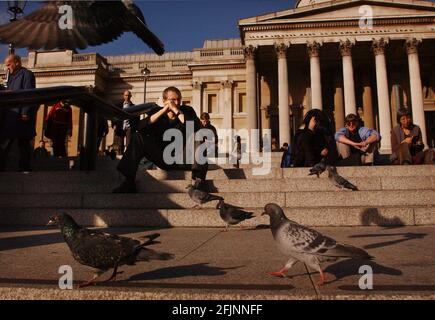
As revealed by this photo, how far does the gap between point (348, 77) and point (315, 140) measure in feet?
83.0

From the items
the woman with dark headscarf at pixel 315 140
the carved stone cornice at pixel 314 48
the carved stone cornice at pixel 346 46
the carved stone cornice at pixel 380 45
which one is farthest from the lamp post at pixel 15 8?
the carved stone cornice at pixel 380 45

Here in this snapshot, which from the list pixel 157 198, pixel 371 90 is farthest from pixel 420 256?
pixel 371 90

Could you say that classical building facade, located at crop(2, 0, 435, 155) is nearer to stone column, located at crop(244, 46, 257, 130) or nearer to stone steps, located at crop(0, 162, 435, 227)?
stone column, located at crop(244, 46, 257, 130)

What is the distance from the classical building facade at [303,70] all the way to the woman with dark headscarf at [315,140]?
17.5 m

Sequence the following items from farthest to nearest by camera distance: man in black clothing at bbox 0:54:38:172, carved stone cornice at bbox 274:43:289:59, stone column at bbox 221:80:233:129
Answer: stone column at bbox 221:80:233:129 → carved stone cornice at bbox 274:43:289:59 → man in black clothing at bbox 0:54:38:172

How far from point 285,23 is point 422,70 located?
15.1 meters

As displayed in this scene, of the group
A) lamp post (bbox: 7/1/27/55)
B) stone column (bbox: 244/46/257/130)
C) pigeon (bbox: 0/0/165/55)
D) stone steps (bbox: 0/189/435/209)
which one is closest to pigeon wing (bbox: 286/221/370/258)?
pigeon (bbox: 0/0/165/55)

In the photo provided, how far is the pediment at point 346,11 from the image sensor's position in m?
30.5

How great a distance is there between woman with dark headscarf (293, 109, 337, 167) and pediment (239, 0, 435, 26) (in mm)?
26052

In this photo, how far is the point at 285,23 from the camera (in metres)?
31.4

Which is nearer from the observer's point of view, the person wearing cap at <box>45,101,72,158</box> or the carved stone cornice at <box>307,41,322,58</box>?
the person wearing cap at <box>45,101,72,158</box>

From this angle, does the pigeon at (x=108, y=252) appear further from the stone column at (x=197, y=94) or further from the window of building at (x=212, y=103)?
the window of building at (x=212, y=103)

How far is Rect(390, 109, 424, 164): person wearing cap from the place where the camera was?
27.2 feet
